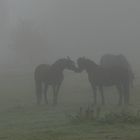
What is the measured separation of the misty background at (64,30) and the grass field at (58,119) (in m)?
18.4

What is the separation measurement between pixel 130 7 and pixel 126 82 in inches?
4125

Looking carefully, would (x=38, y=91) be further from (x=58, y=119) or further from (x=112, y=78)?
(x=58, y=119)

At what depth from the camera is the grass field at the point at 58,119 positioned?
1627cm

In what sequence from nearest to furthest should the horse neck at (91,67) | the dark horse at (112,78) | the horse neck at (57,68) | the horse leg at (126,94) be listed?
the horse leg at (126,94) < the dark horse at (112,78) < the horse neck at (91,67) < the horse neck at (57,68)

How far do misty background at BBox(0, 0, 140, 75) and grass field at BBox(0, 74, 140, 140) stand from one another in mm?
18357

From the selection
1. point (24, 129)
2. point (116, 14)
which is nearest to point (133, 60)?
point (24, 129)

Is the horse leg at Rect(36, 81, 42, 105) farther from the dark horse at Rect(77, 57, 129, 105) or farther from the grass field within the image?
the dark horse at Rect(77, 57, 129, 105)

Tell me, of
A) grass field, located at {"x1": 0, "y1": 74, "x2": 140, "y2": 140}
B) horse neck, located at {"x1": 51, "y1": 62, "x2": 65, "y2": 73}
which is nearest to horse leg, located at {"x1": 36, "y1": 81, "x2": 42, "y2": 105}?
grass field, located at {"x1": 0, "y1": 74, "x2": 140, "y2": 140}

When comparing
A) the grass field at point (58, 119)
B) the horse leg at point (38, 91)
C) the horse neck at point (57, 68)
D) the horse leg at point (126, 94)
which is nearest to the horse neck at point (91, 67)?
the horse neck at point (57, 68)

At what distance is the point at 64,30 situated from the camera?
109m

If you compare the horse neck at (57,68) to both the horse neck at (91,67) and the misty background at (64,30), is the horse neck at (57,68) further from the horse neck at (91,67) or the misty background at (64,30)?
the misty background at (64,30)

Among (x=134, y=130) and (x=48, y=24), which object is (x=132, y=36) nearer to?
(x=48, y=24)

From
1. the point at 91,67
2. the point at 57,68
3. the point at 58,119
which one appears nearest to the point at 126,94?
the point at 91,67

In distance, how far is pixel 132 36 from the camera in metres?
95.6
